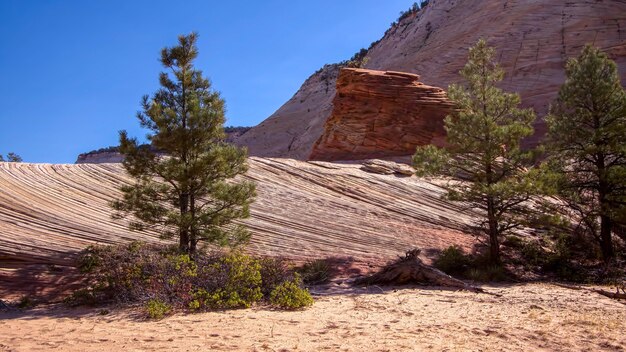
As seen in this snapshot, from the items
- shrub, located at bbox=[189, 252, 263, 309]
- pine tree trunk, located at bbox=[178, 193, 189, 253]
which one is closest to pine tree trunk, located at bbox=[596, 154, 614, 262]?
shrub, located at bbox=[189, 252, 263, 309]

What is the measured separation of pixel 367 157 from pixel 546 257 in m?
12.5

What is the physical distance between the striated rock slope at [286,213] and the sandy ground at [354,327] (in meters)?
3.37

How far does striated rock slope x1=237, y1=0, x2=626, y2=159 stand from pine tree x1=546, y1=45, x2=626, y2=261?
1279cm

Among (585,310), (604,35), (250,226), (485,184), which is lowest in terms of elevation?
(585,310)

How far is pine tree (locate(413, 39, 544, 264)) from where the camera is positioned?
1464 cm

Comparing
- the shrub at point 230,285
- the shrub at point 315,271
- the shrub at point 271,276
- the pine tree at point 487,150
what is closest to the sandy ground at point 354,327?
the shrub at point 230,285

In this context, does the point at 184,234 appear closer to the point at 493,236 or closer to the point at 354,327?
the point at 354,327

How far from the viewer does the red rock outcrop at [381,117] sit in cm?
2703

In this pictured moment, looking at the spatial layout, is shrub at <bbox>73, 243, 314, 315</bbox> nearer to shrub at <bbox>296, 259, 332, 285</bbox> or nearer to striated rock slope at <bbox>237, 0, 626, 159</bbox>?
shrub at <bbox>296, 259, 332, 285</bbox>

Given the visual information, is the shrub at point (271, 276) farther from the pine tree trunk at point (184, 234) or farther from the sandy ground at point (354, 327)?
the pine tree trunk at point (184, 234)

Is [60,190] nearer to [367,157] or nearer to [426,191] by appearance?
[426,191]

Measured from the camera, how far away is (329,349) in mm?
6008

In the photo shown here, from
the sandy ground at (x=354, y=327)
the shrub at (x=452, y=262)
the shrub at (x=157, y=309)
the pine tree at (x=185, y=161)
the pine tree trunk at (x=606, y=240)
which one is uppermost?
the pine tree at (x=185, y=161)

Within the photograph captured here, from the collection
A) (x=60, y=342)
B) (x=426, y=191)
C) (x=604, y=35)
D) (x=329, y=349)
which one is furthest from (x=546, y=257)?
(x=604, y=35)
